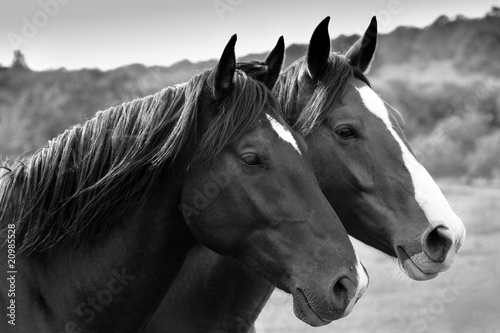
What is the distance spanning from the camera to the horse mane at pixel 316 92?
13.1 feet

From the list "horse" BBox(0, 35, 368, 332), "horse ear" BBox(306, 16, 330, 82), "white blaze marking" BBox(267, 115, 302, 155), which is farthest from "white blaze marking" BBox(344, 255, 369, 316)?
"horse ear" BBox(306, 16, 330, 82)

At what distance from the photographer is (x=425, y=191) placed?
3.68 m

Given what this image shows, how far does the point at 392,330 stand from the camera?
11.6 meters

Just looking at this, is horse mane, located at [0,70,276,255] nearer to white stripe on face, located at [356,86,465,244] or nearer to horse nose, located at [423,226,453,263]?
white stripe on face, located at [356,86,465,244]

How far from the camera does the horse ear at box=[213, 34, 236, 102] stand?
310cm

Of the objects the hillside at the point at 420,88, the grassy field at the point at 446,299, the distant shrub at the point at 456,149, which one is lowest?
the grassy field at the point at 446,299

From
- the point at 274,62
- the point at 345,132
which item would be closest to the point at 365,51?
the point at 345,132

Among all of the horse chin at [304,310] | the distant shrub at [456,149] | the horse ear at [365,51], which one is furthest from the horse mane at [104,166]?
the distant shrub at [456,149]

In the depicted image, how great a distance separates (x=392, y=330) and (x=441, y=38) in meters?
8.02

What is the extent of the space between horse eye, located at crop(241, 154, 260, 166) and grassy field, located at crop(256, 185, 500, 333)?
7853mm

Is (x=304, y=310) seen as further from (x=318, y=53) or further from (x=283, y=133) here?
(x=318, y=53)

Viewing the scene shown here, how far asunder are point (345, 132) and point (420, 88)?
12.6 meters

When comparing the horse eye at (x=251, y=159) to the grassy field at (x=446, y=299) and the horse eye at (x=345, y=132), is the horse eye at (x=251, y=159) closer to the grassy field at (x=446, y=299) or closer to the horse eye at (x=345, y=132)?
A: the horse eye at (x=345, y=132)

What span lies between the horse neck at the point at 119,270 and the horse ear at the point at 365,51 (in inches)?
70.3
